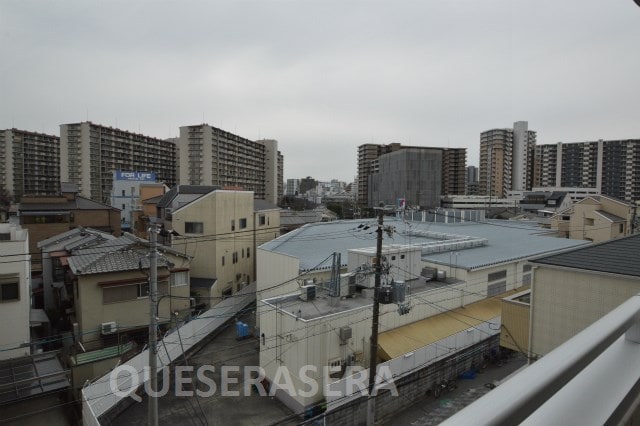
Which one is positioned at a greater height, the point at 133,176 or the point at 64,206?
the point at 133,176

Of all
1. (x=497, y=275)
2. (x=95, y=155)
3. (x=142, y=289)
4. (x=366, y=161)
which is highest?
(x=366, y=161)

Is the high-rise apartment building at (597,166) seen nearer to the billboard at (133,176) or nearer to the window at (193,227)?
the window at (193,227)

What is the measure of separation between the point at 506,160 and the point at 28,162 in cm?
6832

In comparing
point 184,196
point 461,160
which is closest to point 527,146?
point 461,160

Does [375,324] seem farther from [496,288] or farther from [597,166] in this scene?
[597,166]

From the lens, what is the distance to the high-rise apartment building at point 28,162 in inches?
1869

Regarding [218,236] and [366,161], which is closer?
[218,236]

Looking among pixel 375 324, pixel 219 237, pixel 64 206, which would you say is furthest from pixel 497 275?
pixel 64 206

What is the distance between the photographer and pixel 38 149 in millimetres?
50062

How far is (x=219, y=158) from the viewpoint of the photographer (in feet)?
157

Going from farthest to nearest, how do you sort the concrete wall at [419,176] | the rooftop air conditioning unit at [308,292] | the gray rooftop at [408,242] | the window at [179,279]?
the concrete wall at [419,176] → the window at [179,279] → the gray rooftop at [408,242] → the rooftop air conditioning unit at [308,292]

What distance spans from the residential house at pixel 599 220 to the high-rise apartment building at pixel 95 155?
42634mm

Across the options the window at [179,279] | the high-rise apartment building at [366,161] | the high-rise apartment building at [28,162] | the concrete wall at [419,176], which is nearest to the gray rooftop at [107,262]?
the window at [179,279]

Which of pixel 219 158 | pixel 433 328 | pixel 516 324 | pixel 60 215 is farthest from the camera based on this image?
pixel 219 158
